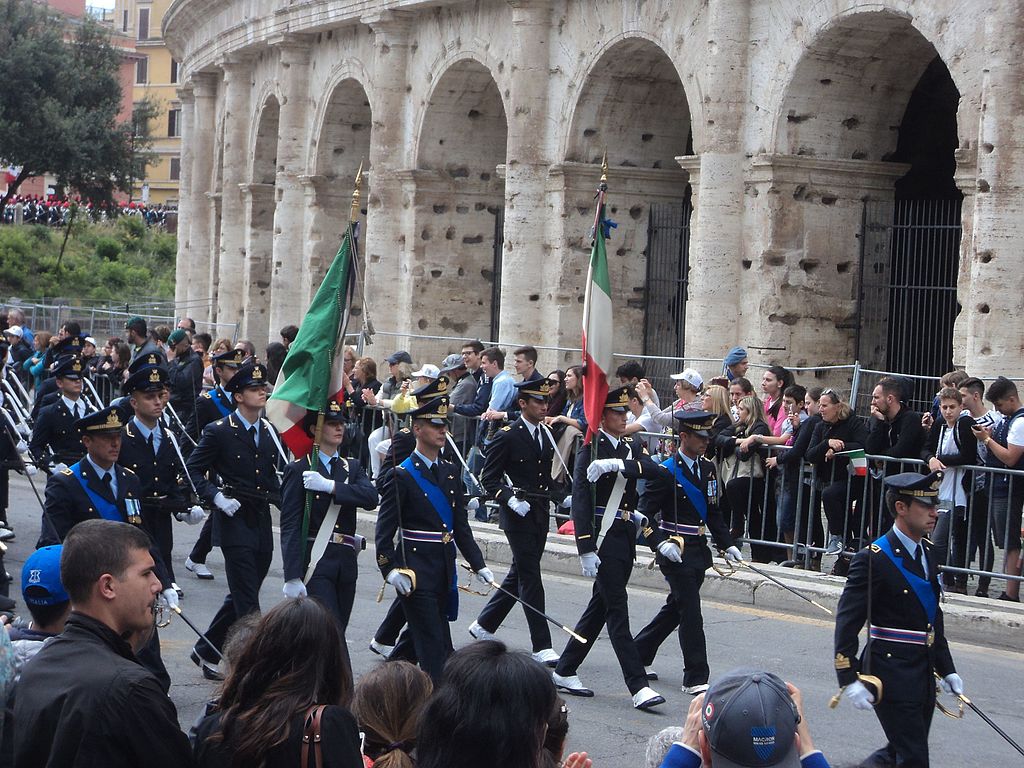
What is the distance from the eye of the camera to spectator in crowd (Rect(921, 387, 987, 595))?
11.2 meters

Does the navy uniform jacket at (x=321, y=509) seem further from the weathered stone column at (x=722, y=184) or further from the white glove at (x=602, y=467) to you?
the weathered stone column at (x=722, y=184)

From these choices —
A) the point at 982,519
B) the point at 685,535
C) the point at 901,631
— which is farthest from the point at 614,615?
the point at 982,519

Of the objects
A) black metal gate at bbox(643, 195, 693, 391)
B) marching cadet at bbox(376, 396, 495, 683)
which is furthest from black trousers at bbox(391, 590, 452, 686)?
black metal gate at bbox(643, 195, 693, 391)

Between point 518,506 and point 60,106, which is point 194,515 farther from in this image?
point 60,106

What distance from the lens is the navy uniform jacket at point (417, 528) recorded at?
8.59 meters

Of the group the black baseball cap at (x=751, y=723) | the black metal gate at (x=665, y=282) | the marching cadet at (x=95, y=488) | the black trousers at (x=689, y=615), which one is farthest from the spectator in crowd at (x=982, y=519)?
the black metal gate at (x=665, y=282)

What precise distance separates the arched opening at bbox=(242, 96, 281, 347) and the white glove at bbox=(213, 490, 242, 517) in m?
21.8

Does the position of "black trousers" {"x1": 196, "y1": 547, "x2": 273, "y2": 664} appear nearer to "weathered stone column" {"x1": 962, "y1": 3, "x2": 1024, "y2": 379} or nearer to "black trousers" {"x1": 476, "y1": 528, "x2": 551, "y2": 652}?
"black trousers" {"x1": 476, "y1": 528, "x2": 551, "y2": 652}

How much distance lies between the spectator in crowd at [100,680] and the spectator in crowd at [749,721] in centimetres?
139

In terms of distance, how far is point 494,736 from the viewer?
3707mm

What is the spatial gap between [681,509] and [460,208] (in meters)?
15.5

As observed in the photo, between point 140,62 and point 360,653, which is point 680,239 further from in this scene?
point 140,62

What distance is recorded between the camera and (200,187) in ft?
119

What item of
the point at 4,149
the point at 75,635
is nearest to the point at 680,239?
the point at 75,635
